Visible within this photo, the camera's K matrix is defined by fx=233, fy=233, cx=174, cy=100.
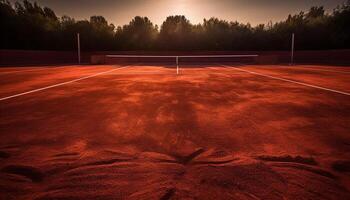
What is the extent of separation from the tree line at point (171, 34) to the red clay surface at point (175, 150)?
100 ft

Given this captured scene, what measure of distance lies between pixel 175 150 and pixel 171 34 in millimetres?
33180

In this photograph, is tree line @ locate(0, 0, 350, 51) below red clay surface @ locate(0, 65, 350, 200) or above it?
above

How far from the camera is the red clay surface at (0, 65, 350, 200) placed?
2.10 m

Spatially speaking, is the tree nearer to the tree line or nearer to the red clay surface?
the tree line

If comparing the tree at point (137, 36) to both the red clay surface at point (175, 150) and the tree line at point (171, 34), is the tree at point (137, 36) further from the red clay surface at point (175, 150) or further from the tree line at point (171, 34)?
the red clay surface at point (175, 150)

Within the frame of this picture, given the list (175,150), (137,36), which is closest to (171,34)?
(137,36)

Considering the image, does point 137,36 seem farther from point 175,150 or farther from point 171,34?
point 175,150

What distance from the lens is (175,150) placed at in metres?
2.90

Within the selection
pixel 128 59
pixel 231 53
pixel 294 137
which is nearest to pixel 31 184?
pixel 294 137

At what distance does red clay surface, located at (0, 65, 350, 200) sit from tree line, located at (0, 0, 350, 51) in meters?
30.5

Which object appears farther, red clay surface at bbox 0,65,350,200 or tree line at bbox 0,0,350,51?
tree line at bbox 0,0,350,51

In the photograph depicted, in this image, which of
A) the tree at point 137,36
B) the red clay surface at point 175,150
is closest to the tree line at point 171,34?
the tree at point 137,36

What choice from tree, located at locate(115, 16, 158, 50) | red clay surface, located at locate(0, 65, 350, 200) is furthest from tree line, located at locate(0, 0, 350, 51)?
red clay surface, located at locate(0, 65, 350, 200)

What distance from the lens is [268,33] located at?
113ft
